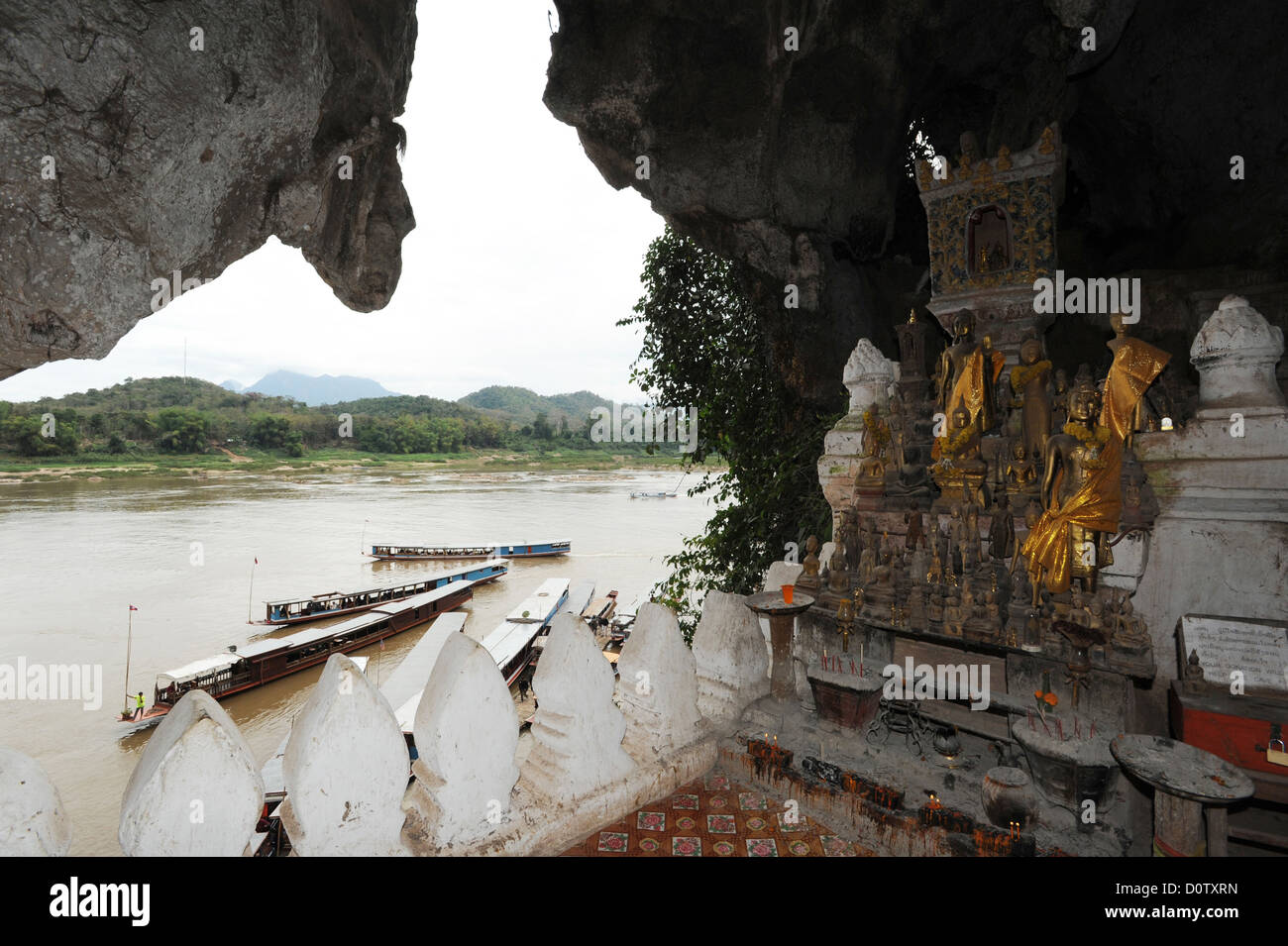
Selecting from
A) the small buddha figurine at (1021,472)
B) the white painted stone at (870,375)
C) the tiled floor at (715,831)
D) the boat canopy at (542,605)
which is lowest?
the boat canopy at (542,605)

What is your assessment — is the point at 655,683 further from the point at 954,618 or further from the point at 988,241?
the point at 988,241

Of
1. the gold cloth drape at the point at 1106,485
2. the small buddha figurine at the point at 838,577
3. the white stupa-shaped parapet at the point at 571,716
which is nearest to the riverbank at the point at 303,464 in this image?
the small buddha figurine at the point at 838,577

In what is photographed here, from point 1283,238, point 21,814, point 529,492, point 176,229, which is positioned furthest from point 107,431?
→ point 1283,238

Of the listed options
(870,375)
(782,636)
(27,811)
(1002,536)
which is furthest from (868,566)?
(27,811)

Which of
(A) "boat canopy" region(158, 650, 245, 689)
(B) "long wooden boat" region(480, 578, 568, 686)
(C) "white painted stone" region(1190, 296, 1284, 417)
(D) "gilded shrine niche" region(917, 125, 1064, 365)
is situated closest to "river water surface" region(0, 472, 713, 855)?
(A) "boat canopy" region(158, 650, 245, 689)

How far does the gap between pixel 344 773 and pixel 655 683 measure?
5.66 feet

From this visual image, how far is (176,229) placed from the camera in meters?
4.61

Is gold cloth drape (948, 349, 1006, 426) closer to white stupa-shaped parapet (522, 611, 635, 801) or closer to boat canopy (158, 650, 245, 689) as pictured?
white stupa-shaped parapet (522, 611, 635, 801)

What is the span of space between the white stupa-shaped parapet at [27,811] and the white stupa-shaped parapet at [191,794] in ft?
0.59

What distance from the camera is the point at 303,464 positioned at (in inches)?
2594

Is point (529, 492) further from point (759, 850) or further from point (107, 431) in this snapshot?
point (759, 850)

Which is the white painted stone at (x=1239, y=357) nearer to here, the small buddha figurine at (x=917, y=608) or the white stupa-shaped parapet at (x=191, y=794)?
the small buddha figurine at (x=917, y=608)

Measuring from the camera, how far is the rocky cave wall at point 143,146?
12.7 ft

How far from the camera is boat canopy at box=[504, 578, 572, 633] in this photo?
1692 cm
